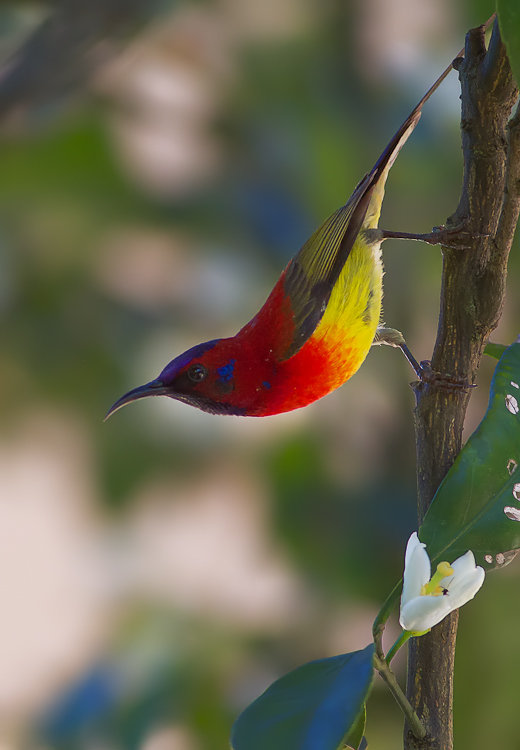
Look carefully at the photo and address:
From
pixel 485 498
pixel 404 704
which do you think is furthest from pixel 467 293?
pixel 404 704

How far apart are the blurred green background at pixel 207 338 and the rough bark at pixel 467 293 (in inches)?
43.8

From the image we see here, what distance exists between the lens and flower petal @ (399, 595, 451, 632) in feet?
1.63

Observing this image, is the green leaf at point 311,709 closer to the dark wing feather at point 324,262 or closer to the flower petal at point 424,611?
the flower petal at point 424,611

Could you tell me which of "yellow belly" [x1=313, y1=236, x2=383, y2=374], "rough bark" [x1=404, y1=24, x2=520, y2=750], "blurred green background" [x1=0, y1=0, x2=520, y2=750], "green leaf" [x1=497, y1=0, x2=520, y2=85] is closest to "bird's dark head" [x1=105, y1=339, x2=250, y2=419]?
"yellow belly" [x1=313, y1=236, x2=383, y2=374]

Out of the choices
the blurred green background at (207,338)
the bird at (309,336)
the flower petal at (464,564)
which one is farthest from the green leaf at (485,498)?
the blurred green background at (207,338)

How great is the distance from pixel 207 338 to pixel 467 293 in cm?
147

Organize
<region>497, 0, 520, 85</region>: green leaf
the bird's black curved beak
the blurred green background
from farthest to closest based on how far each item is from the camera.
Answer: the blurred green background, the bird's black curved beak, <region>497, 0, 520, 85</region>: green leaf

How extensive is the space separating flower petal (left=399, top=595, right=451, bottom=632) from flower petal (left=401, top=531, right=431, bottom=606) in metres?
0.01

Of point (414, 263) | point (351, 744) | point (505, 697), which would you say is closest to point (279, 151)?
point (414, 263)

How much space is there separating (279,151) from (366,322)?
43.7 inches

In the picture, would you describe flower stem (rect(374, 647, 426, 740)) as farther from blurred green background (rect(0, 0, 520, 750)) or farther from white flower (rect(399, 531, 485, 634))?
blurred green background (rect(0, 0, 520, 750))

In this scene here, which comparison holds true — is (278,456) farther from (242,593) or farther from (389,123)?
(389,123)

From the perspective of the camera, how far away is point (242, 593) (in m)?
2.10

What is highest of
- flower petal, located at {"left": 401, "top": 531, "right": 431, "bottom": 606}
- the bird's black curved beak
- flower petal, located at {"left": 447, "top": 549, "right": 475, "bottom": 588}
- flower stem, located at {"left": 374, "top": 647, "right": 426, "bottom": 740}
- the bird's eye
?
the bird's black curved beak
